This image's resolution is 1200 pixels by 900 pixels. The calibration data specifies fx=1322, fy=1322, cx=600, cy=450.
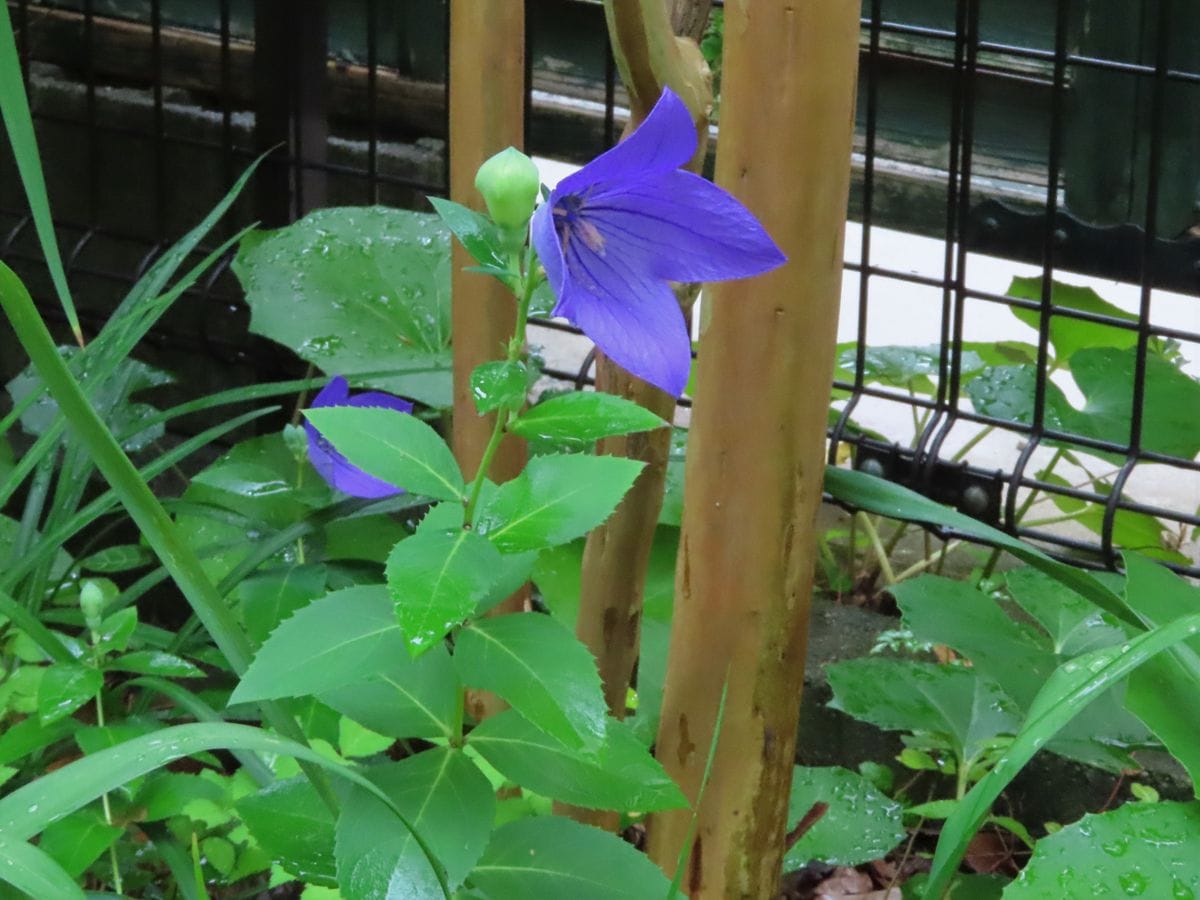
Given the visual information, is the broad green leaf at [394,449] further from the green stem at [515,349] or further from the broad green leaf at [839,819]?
the broad green leaf at [839,819]

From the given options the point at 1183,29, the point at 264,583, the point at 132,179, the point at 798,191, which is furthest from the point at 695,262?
the point at 132,179

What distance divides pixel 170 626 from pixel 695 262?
1434 mm

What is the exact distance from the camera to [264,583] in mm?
1117

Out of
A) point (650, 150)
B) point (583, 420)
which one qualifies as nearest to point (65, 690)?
point (583, 420)

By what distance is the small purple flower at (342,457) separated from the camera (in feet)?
3.30

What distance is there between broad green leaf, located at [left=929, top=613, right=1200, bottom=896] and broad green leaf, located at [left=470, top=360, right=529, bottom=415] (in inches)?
11.7

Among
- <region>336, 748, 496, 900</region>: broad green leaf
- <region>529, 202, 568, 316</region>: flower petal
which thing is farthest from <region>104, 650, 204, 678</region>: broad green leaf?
<region>529, 202, 568, 316</region>: flower petal

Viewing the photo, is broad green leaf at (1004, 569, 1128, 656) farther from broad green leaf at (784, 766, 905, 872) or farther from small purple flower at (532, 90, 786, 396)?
small purple flower at (532, 90, 786, 396)

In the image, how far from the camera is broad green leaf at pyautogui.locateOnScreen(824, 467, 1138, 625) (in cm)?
78

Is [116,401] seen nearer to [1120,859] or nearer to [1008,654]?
[1008,654]

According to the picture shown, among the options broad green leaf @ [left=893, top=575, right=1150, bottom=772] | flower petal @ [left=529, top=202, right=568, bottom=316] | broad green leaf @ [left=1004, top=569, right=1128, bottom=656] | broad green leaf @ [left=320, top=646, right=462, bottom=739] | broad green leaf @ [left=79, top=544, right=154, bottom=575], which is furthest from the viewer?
broad green leaf @ [left=79, top=544, right=154, bottom=575]

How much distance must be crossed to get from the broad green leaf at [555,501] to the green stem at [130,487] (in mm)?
135

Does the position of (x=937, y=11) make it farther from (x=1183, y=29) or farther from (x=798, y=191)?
(x=798, y=191)

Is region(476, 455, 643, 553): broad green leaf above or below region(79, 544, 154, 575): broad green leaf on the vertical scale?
above
